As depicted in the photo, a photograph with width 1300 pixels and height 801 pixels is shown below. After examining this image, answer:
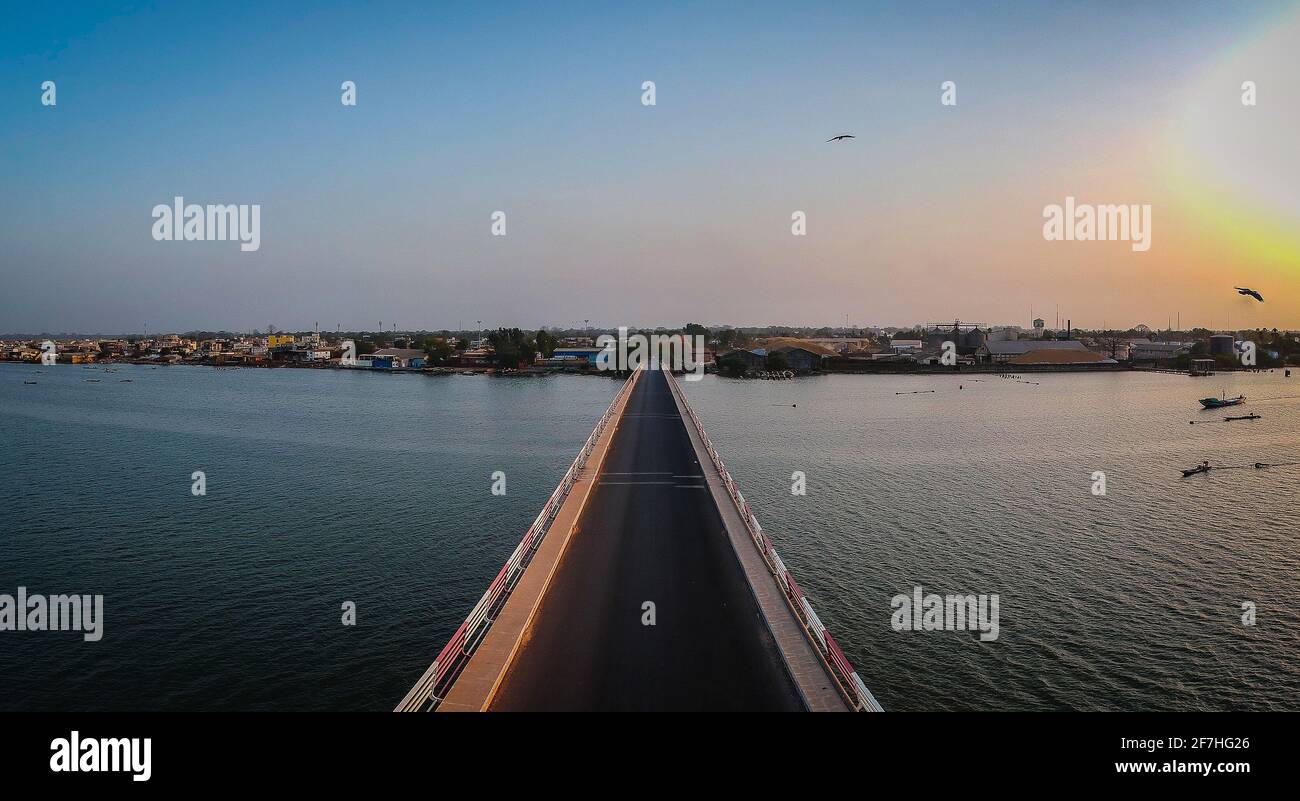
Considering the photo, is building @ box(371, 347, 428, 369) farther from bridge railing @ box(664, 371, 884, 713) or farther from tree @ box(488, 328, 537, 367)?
bridge railing @ box(664, 371, 884, 713)

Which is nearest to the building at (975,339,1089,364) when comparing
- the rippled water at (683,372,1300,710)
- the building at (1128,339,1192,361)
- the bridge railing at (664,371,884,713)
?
the building at (1128,339,1192,361)

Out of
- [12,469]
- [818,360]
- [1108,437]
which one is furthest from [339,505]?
[818,360]

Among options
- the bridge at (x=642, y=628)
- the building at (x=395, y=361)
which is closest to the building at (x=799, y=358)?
the building at (x=395, y=361)

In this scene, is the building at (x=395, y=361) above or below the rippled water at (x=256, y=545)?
above

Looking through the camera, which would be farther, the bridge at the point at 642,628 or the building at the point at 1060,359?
the building at the point at 1060,359

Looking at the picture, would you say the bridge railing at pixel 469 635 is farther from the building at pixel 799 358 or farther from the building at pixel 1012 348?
the building at pixel 1012 348

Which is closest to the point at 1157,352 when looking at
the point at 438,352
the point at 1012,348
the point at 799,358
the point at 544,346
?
the point at 1012,348
